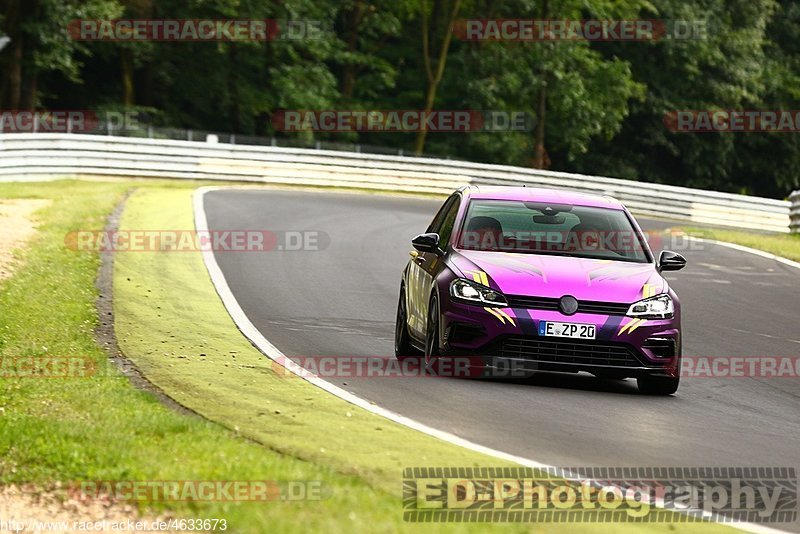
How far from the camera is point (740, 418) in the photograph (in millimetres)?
10742

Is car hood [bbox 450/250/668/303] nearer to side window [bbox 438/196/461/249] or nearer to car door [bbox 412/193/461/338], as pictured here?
car door [bbox 412/193/461/338]

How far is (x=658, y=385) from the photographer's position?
11.6m

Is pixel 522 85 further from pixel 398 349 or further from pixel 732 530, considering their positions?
pixel 732 530

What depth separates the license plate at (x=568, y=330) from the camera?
11.0 m

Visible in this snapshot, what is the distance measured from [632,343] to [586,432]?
1.85 m

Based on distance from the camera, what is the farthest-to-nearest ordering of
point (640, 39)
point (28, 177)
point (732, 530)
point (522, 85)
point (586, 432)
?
1. point (640, 39)
2. point (522, 85)
3. point (28, 177)
4. point (586, 432)
5. point (732, 530)

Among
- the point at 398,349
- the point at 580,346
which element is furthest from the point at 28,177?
the point at 580,346
